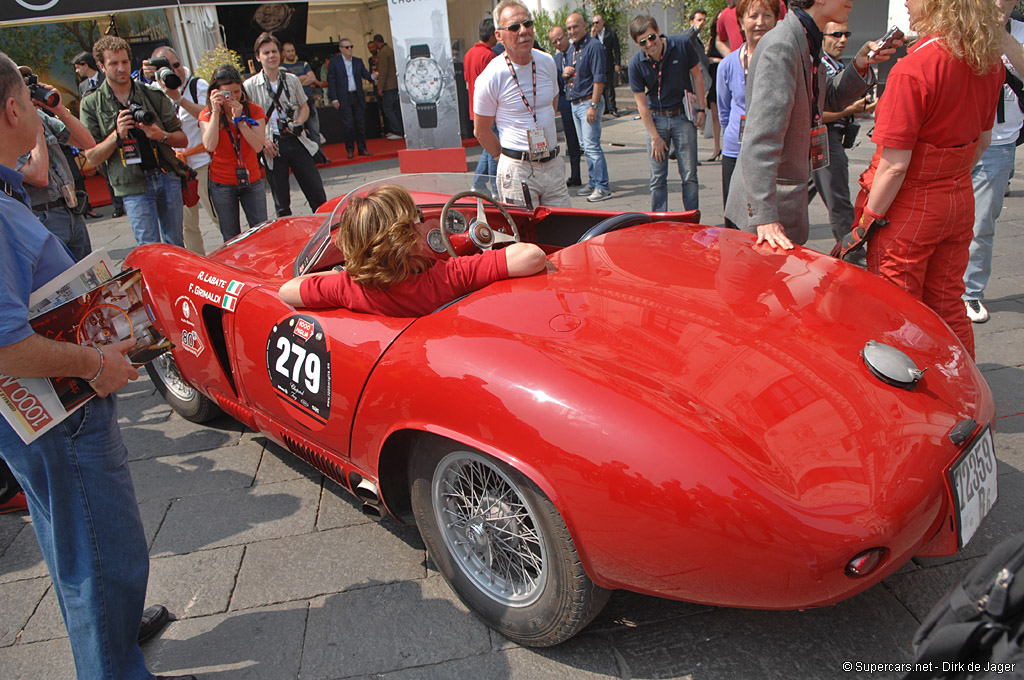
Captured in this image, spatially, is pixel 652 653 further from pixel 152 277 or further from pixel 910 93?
pixel 152 277

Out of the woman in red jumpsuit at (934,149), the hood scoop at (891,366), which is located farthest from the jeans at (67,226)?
the woman in red jumpsuit at (934,149)

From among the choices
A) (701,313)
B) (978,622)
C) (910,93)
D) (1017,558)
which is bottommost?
(978,622)

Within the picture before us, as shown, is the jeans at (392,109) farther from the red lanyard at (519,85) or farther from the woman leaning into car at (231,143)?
the red lanyard at (519,85)

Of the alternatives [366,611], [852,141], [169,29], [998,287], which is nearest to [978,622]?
[366,611]

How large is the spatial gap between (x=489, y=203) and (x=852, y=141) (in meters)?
2.57

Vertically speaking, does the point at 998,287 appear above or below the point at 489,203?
below

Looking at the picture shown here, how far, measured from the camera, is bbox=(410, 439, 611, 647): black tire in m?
1.91

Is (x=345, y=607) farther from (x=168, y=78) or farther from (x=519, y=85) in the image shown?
(x=168, y=78)

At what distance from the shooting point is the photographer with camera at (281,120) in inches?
246

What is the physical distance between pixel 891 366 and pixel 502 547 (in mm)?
1241

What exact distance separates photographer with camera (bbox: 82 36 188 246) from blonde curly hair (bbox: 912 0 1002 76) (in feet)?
15.0

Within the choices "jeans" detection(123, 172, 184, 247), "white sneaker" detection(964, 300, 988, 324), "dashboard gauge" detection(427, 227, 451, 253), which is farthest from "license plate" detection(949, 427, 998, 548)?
"jeans" detection(123, 172, 184, 247)

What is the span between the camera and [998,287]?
4594 millimetres

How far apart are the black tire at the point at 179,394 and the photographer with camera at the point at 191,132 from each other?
84.9 inches
